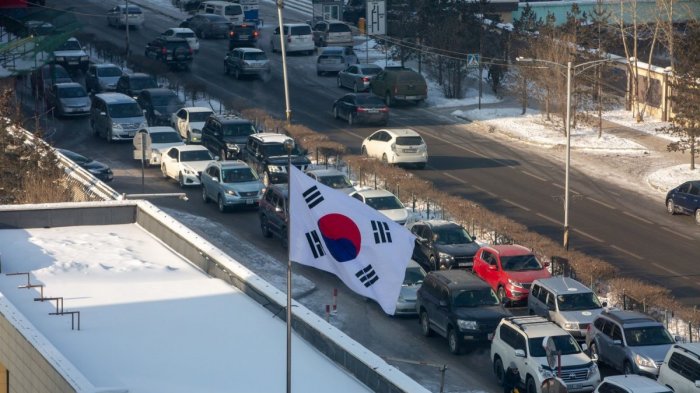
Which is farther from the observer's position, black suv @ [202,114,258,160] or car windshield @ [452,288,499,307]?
black suv @ [202,114,258,160]

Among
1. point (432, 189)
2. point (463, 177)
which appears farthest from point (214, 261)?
point (463, 177)

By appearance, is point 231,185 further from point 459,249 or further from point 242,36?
point 242,36

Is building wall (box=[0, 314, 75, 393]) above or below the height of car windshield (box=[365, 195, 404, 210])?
above

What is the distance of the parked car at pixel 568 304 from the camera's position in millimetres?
34125

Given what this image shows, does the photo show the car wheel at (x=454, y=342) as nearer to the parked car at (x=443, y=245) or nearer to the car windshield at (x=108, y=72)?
the parked car at (x=443, y=245)

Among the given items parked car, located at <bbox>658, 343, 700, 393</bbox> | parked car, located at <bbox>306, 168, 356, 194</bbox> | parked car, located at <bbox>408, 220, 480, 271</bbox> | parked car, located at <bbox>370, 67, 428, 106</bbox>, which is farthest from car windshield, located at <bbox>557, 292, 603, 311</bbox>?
parked car, located at <bbox>370, 67, 428, 106</bbox>

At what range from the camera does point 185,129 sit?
56.4 meters

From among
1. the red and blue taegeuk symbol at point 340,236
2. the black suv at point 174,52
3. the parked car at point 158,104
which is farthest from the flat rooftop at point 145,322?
the black suv at point 174,52

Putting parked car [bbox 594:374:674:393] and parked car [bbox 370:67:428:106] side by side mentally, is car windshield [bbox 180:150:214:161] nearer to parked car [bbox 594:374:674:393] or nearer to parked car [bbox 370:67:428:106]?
parked car [bbox 370:67:428:106]

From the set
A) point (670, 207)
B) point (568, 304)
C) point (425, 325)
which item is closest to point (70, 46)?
point (670, 207)

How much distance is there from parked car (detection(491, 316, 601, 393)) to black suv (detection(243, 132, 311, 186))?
17.8m

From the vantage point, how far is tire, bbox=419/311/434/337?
1355 inches

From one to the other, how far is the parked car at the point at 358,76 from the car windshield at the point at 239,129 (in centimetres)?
1468

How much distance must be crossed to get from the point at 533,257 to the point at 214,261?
1277cm
